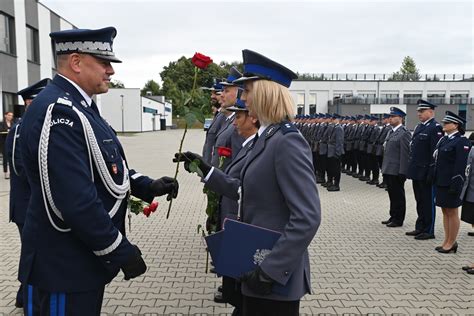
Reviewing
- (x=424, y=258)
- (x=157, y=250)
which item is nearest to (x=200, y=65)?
(x=157, y=250)

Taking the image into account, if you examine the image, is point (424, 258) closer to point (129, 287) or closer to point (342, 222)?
point (342, 222)

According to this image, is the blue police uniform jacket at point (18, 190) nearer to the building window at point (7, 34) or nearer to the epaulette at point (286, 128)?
the epaulette at point (286, 128)

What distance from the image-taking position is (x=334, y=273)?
5195 millimetres

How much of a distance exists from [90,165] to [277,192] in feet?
3.21

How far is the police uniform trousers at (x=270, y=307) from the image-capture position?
2.29m

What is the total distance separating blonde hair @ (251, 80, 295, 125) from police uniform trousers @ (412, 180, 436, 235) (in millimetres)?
5322

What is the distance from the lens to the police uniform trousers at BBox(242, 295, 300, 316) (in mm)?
2285

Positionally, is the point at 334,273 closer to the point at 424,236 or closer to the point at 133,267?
the point at 424,236

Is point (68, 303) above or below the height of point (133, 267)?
below

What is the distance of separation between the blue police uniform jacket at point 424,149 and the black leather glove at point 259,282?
5.46 m

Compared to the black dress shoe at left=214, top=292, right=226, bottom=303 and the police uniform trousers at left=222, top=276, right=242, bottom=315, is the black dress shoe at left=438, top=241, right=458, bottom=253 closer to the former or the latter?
the black dress shoe at left=214, top=292, right=226, bottom=303

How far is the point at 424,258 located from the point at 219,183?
13.5 ft

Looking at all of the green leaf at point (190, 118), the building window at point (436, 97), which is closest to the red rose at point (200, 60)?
the green leaf at point (190, 118)

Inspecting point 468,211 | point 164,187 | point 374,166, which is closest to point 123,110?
point 374,166
